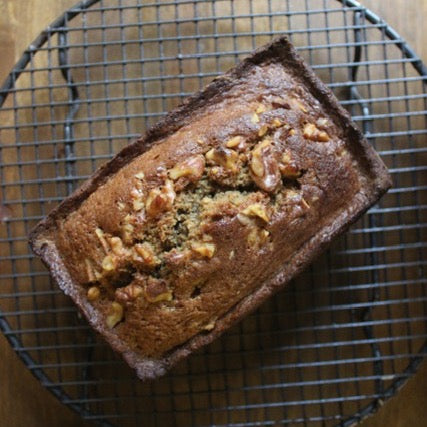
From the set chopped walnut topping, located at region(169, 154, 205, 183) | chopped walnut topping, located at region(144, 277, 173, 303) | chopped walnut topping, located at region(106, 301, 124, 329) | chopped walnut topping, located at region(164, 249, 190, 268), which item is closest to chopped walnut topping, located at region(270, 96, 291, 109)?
chopped walnut topping, located at region(169, 154, 205, 183)

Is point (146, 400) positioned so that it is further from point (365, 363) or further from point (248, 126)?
→ point (248, 126)

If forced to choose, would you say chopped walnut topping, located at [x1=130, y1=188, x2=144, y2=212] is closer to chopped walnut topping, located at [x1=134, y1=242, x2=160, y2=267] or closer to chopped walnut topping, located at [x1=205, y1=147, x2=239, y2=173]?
chopped walnut topping, located at [x1=134, y1=242, x2=160, y2=267]

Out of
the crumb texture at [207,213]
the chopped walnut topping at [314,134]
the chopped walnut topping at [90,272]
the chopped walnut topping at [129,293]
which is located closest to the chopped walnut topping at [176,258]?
the crumb texture at [207,213]

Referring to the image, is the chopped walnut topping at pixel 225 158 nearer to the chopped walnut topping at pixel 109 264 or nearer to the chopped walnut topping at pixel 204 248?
the chopped walnut topping at pixel 204 248

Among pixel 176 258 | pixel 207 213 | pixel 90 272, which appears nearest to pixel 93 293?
pixel 90 272

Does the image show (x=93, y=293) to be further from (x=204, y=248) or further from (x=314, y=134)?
(x=314, y=134)

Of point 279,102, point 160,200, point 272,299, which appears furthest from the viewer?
point 272,299
